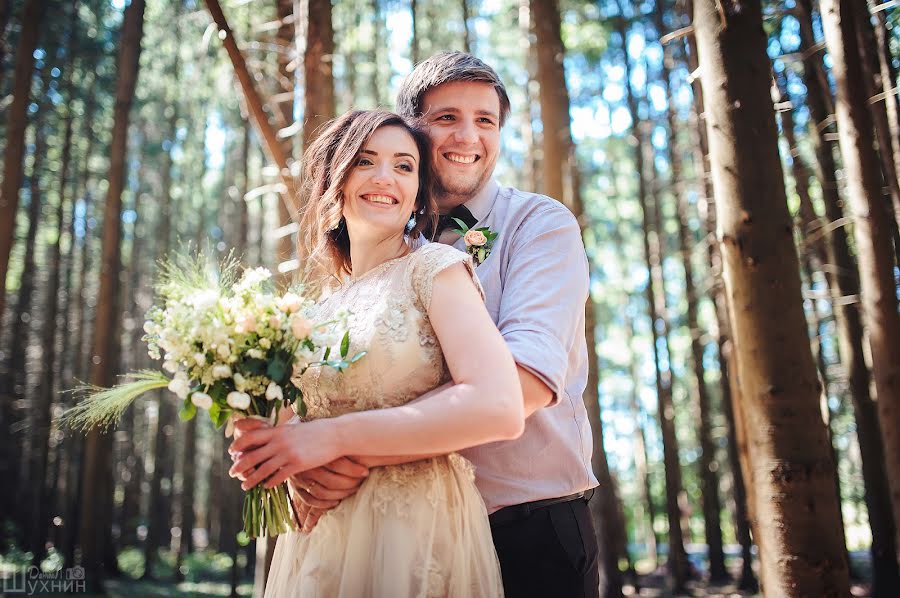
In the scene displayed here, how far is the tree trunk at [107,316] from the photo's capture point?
1084 cm

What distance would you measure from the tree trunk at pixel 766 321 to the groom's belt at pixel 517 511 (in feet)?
3.26

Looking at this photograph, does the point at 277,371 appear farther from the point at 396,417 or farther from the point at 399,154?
the point at 399,154

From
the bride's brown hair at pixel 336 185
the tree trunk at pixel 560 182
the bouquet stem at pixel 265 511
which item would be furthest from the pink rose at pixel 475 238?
the tree trunk at pixel 560 182

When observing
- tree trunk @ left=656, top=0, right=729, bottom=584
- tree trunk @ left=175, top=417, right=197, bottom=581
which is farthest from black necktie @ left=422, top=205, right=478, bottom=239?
tree trunk @ left=175, top=417, right=197, bottom=581

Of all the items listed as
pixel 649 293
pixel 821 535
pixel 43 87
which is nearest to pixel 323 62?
pixel 821 535

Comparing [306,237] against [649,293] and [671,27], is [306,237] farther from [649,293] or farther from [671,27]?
[671,27]

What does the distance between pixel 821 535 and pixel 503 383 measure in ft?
5.31

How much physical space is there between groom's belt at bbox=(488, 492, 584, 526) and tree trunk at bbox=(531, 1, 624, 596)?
588cm

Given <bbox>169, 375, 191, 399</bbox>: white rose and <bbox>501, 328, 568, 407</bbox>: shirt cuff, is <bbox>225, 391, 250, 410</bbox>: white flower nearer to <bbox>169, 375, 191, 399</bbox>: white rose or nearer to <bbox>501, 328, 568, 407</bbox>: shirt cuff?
<bbox>169, 375, 191, 399</bbox>: white rose

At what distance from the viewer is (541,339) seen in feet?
6.68

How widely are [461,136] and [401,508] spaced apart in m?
1.47

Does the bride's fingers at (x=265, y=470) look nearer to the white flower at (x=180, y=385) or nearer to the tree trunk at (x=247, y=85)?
the white flower at (x=180, y=385)

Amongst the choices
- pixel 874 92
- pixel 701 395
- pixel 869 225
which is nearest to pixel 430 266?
pixel 869 225

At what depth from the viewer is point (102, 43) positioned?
56.0 feet
